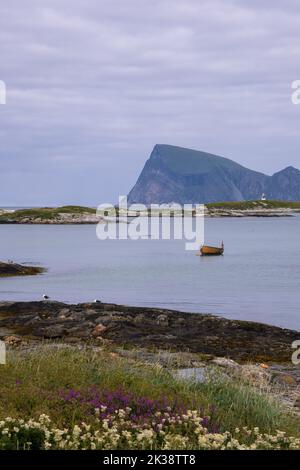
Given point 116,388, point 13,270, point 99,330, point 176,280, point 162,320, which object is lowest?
point 176,280

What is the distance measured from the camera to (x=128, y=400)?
10242 mm

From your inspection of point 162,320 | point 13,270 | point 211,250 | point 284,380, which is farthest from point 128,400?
point 211,250

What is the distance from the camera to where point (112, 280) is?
62750 millimetres

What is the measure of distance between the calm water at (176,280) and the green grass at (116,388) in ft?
73.2

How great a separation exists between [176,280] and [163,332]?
33.9 meters

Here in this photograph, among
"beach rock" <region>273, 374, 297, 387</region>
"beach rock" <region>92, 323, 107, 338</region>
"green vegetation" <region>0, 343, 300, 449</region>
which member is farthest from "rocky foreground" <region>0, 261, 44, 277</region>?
"green vegetation" <region>0, 343, 300, 449</region>

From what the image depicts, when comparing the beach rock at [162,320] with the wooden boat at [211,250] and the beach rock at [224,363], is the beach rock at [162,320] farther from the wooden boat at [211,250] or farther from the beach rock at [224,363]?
the wooden boat at [211,250]

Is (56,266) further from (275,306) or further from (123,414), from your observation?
(123,414)

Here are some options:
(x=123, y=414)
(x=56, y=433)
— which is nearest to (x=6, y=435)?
(x=56, y=433)

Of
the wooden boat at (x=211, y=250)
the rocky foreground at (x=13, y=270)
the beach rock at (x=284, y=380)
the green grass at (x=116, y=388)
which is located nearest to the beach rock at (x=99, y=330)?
the beach rock at (x=284, y=380)

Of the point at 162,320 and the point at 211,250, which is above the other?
the point at 162,320

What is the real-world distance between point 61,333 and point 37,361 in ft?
45.9

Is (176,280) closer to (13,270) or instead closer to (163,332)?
(13,270)

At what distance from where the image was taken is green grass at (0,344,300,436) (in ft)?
32.6
